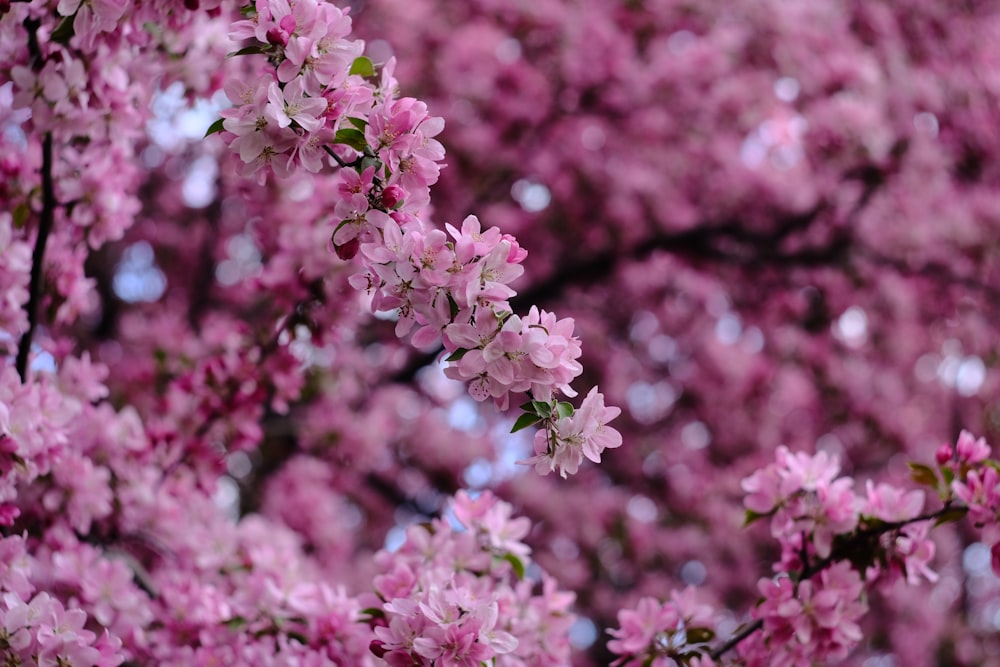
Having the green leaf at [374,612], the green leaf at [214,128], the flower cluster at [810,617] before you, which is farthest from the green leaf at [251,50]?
the flower cluster at [810,617]

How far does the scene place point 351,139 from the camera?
5.64ft

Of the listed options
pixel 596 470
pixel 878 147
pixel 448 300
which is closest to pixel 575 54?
pixel 878 147

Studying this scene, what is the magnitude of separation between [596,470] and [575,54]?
276 centimetres

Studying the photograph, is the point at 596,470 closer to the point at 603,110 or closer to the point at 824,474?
the point at 603,110

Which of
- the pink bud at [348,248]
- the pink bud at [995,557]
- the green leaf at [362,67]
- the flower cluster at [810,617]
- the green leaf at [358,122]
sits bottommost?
the pink bud at [348,248]

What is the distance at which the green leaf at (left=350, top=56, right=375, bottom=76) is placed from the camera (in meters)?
1.82

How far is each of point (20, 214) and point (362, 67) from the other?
3.85 ft

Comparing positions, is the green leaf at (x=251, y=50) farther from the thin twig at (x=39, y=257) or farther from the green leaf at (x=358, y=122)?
the thin twig at (x=39, y=257)

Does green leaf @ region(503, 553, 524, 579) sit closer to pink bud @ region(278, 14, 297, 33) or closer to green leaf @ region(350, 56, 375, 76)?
green leaf @ region(350, 56, 375, 76)

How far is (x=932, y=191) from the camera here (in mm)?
5523

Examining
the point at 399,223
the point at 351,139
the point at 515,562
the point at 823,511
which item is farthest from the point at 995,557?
the point at 351,139

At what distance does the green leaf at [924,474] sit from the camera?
7.14ft

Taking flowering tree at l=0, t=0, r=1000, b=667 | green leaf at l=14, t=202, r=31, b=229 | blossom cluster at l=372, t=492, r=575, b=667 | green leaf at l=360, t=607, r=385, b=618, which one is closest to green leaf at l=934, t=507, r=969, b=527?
flowering tree at l=0, t=0, r=1000, b=667

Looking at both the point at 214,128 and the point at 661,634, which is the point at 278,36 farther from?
the point at 661,634
